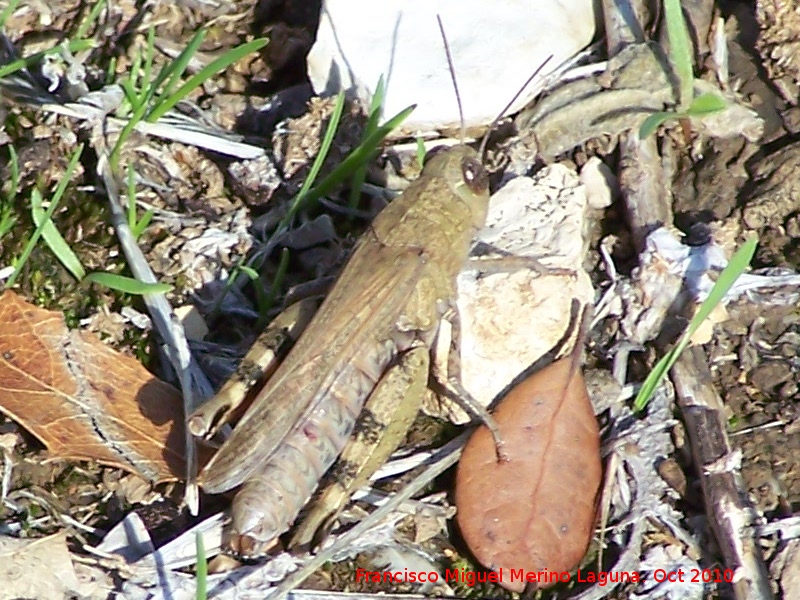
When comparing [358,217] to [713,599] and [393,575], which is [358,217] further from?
[713,599]

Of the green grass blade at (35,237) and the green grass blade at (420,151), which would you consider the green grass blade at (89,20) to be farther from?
the green grass blade at (420,151)

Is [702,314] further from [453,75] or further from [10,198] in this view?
[10,198]

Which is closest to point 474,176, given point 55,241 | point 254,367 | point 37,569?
point 254,367

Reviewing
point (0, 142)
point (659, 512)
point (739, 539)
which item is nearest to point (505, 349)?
point (659, 512)

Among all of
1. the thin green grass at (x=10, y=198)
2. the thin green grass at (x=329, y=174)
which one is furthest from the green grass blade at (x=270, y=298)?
the thin green grass at (x=10, y=198)

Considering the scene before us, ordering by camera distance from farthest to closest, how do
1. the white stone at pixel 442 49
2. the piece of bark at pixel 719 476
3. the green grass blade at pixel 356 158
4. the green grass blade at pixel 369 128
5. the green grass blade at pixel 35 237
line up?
the white stone at pixel 442 49 → the green grass blade at pixel 369 128 → the green grass blade at pixel 356 158 → the green grass blade at pixel 35 237 → the piece of bark at pixel 719 476
